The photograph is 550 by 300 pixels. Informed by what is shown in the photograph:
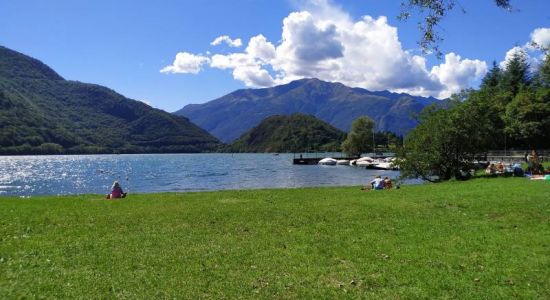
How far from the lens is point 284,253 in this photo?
13.2 meters

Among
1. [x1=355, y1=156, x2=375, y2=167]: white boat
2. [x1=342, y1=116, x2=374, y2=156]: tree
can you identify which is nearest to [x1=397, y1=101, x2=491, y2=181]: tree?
[x1=355, y1=156, x2=375, y2=167]: white boat

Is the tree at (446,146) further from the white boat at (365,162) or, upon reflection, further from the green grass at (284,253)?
the white boat at (365,162)

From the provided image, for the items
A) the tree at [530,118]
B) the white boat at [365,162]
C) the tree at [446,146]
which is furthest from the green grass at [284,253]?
the white boat at [365,162]

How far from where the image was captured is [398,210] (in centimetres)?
2169

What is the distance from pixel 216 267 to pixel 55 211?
49.3ft

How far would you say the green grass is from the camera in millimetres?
10203

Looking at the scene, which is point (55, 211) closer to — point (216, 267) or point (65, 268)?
point (65, 268)

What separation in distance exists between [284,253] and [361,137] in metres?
183

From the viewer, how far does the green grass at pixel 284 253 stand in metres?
10.2

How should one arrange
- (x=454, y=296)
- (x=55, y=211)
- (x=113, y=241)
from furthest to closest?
(x=55, y=211), (x=113, y=241), (x=454, y=296)

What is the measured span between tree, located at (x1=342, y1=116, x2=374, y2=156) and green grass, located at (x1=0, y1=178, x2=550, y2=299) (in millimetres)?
172044

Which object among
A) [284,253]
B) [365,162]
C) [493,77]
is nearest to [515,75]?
[493,77]

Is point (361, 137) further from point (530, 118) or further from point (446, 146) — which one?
point (446, 146)

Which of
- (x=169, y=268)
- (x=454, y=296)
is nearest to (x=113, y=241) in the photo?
(x=169, y=268)
